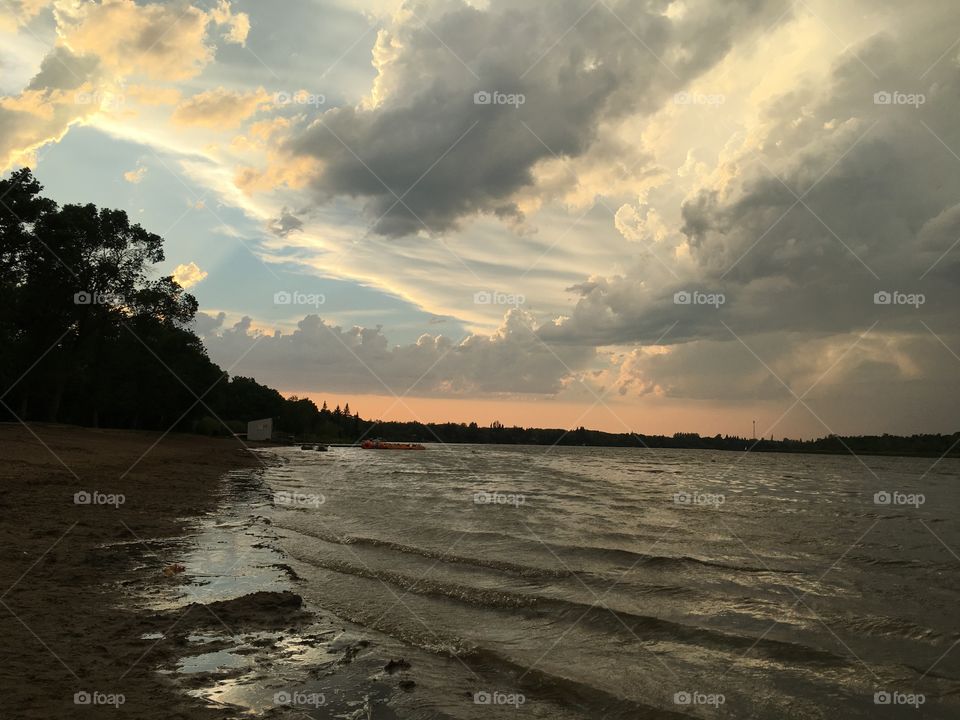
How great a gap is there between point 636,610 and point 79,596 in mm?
9784

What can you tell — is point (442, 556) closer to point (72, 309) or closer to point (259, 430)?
point (72, 309)

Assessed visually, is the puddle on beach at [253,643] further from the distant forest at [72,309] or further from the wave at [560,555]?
the distant forest at [72,309]

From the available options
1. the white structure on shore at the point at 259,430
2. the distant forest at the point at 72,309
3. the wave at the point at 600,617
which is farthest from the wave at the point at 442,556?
the white structure on shore at the point at 259,430

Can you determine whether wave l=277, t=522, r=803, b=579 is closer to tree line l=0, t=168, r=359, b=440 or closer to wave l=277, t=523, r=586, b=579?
wave l=277, t=523, r=586, b=579

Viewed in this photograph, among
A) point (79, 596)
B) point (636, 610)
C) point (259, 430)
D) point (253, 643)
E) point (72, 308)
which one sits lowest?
point (259, 430)

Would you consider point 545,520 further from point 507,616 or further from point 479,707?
point 479,707

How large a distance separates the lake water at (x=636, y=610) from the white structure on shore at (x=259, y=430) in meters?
106

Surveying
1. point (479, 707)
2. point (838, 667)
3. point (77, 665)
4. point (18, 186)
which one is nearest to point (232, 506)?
point (77, 665)

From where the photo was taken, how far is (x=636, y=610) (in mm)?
11750

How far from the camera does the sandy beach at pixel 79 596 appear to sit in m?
6.29

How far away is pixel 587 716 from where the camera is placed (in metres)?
7.22

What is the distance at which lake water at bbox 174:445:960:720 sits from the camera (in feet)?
25.7

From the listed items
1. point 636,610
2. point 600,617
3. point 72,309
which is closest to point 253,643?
point 600,617

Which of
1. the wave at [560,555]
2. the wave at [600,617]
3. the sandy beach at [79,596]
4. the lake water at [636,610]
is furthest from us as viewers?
the wave at [560,555]
